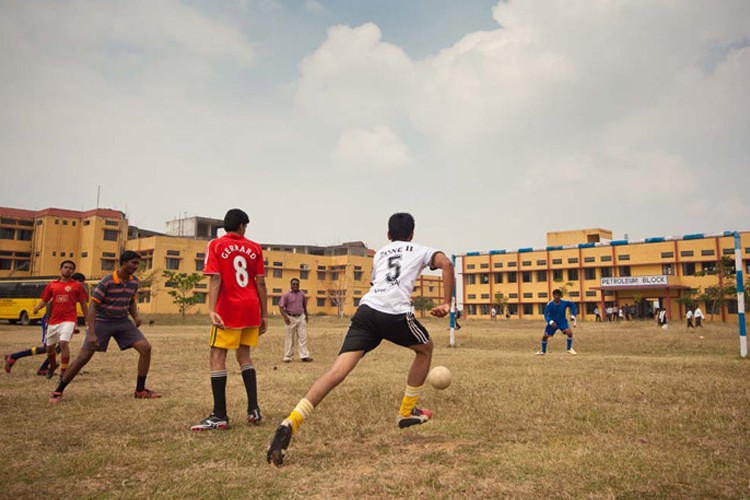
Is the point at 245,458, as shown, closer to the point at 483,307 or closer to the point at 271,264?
the point at 483,307

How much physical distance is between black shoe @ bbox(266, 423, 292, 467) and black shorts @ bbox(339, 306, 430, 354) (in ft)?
3.19

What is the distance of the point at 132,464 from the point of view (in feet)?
14.5

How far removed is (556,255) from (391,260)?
74148 millimetres

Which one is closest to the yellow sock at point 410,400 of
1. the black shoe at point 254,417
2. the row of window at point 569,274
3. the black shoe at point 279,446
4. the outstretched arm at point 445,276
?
the outstretched arm at point 445,276

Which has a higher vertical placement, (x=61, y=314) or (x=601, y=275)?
(x=601, y=275)

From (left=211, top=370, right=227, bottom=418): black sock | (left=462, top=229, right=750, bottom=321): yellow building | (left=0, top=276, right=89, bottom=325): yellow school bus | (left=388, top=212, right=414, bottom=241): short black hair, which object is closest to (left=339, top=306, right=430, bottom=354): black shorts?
(left=388, top=212, right=414, bottom=241): short black hair

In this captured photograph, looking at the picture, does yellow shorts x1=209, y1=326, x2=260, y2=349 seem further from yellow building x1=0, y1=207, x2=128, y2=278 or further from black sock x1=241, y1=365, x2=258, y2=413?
yellow building x1=0, y1=207, x2=128, y2=278

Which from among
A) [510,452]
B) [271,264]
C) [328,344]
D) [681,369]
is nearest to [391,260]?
[510,452]

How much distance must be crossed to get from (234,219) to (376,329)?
92.1 inches

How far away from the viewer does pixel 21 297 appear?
3834 cm

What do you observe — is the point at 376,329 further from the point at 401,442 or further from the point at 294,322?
the point at 294,322

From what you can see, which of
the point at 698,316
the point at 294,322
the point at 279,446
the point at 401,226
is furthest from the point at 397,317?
the point at 698,316

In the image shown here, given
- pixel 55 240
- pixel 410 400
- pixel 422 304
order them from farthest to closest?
pixel 422 304
pixel 55 240
pixel 410 400

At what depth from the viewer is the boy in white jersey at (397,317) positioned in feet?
16.5
